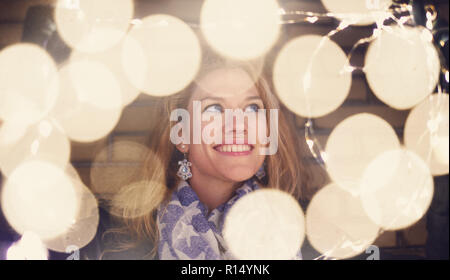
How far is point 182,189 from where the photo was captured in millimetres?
1218

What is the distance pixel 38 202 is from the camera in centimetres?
133

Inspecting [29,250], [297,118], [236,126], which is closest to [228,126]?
[236,126]

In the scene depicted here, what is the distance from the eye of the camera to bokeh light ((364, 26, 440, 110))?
143 centimetres

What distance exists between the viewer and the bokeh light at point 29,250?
1.09 meters

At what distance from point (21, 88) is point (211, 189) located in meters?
0.95

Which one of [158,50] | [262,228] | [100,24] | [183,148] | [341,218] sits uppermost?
[100,24]

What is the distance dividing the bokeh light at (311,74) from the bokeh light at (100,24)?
2.36 ft

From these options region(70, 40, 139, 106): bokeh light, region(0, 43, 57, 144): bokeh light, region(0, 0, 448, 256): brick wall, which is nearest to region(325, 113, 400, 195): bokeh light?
region(0, 0, 448, 256): brick wall

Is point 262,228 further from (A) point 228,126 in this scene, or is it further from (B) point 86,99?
(B) point 86,99

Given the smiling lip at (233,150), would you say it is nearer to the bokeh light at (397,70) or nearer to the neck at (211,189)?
the neck at (211,189)

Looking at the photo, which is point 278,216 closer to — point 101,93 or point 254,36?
point 254,36

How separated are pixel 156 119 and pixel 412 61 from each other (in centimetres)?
118

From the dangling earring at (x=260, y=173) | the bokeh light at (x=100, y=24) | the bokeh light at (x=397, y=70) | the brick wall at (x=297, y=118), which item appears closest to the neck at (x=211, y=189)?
the dangling earring at (x=260, y=173)
